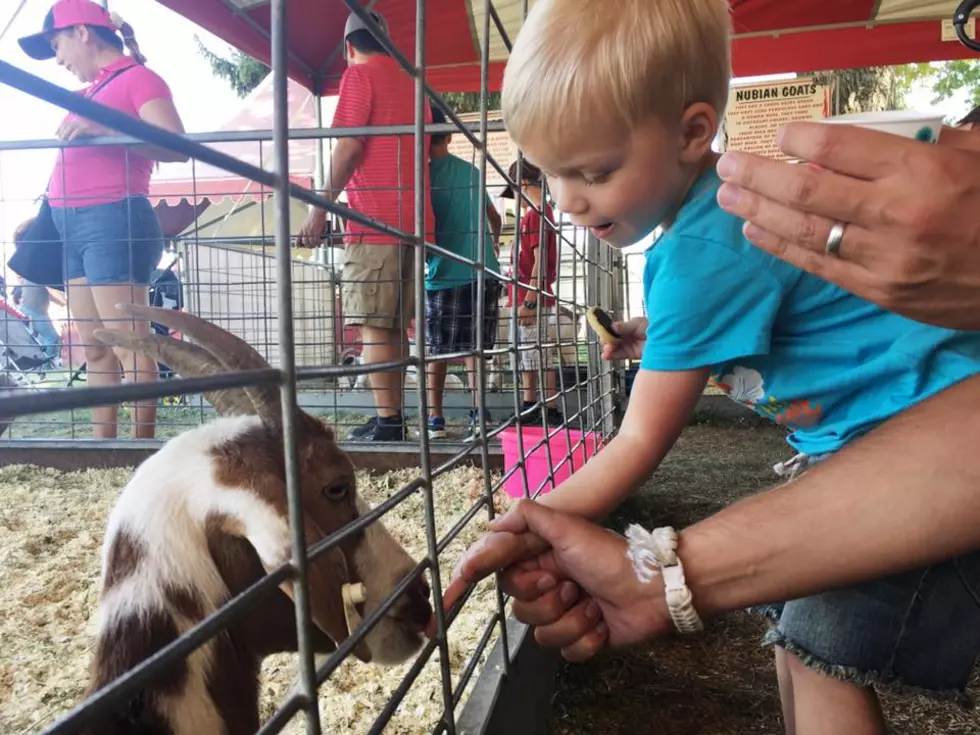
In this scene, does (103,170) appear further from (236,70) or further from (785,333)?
(236,70)

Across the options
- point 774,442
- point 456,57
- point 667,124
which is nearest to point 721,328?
point 667,124

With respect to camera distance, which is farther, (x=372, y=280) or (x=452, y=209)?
(x=452, y=209)

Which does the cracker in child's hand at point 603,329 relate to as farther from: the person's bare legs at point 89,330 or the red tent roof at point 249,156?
the red tent roof at point 249,156

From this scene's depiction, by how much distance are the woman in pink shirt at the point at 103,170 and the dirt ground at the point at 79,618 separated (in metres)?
0.43

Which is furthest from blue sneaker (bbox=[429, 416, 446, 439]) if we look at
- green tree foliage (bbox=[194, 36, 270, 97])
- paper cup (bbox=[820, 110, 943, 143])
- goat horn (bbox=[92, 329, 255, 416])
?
green tree foliage (bbox=[194, 36, 270, 97])

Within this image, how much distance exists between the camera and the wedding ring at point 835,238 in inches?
27.8

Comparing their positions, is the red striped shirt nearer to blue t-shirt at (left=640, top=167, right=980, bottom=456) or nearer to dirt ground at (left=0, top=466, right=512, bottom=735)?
dirt ground at (left=0, top=466, right=512, bottom=735)

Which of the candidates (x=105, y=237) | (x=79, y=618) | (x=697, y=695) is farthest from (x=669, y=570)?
(x=105, y=237)

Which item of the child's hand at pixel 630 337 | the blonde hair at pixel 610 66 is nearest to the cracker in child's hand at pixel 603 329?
the child's hand at pixel 630 337

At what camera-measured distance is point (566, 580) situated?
103 centimetres

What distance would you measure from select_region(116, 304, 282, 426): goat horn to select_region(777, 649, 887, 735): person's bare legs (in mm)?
901

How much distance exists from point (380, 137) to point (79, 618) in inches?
76.1

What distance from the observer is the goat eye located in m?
1.18

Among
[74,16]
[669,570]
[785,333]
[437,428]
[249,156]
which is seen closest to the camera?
[669,570]
